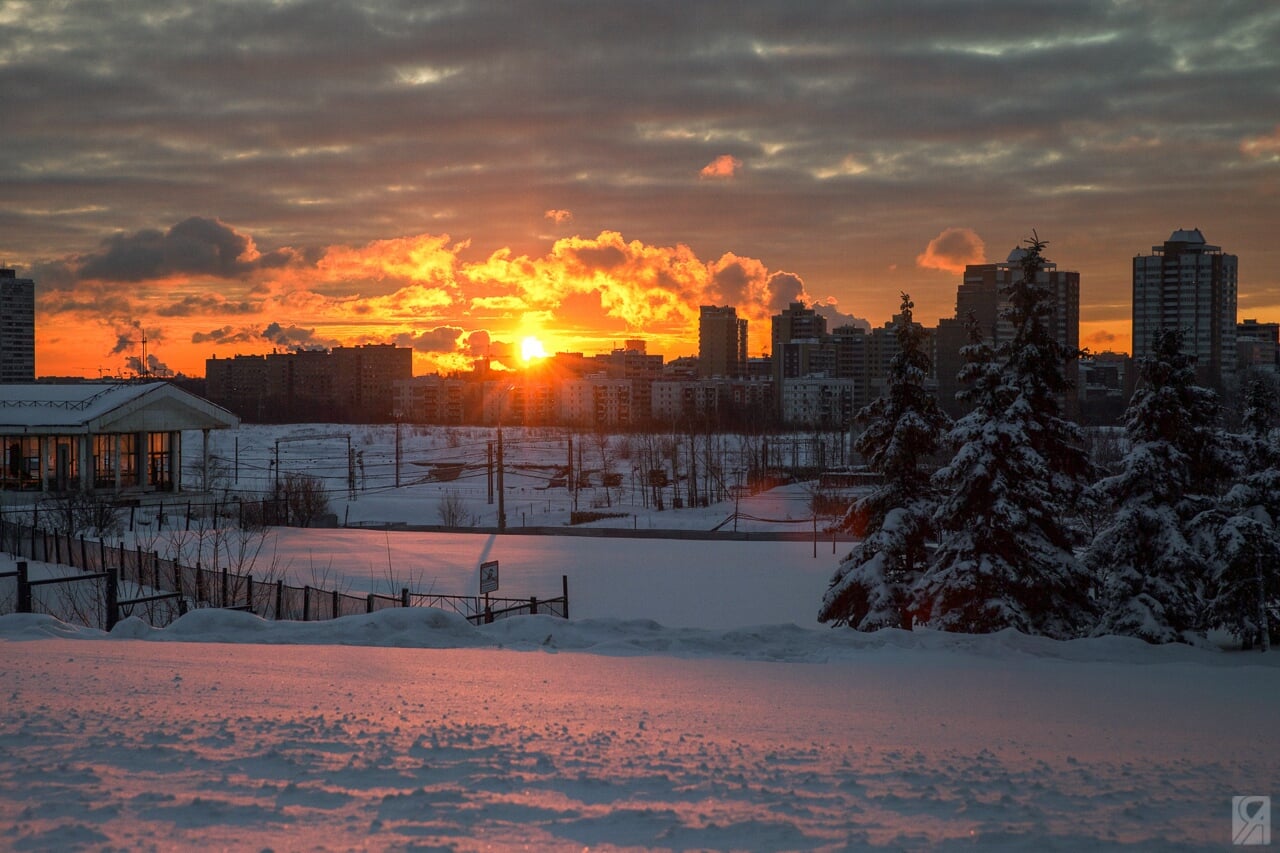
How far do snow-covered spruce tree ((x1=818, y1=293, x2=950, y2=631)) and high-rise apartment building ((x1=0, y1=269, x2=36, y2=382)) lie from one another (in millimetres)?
112893

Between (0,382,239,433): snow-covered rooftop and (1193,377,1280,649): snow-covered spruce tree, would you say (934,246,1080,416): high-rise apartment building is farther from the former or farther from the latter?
(1193,377,1280,649): snow-covered spruce tree

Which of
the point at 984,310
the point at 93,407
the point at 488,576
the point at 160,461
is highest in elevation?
the point at 984,310

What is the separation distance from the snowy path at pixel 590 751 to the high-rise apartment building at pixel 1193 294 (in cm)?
15576

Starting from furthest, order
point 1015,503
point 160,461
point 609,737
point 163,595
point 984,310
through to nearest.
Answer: point 984,310, point 160,461, point 1015,503, point 163,595, point 609,737

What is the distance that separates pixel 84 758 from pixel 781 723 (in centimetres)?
589

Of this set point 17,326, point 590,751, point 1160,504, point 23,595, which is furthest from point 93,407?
point 17,326

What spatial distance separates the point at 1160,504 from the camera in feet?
62.7

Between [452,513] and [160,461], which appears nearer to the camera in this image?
[160,461]

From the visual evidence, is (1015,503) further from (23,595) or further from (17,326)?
(17,326)

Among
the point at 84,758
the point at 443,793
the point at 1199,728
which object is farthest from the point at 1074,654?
the point at 84,758

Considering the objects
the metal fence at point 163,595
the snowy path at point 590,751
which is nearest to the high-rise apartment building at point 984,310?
the metal fence at point 163,595

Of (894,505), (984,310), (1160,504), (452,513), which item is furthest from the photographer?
(984,310)

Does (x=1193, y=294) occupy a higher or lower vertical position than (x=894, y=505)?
higher

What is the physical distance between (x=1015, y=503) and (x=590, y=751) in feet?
42.6
